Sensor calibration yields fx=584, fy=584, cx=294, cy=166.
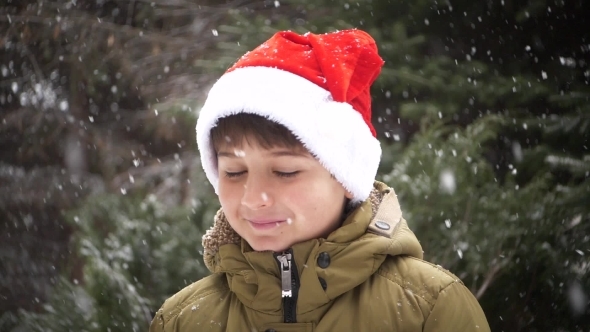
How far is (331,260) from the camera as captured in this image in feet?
6.00

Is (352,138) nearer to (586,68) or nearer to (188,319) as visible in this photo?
(188,319)

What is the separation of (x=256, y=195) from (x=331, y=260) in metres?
0.31

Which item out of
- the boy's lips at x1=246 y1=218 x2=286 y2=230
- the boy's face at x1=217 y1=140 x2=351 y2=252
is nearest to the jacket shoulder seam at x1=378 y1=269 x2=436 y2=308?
the boy's face at x1=217 y1=140 x2=351 y2=252

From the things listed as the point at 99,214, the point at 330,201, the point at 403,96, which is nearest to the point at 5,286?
the point at 99,214

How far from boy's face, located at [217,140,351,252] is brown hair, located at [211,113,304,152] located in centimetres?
2

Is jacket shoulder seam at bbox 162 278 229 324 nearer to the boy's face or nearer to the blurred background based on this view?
the boy's face

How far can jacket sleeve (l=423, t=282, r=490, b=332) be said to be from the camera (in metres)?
1.72

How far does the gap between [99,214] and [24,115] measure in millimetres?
3586

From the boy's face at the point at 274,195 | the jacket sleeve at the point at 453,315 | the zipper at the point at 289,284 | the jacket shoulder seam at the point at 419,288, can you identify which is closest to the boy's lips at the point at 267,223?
the boy's face at the point at 274,195

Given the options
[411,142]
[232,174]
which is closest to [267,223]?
[232,174]

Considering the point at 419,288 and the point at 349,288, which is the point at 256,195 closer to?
the point at 349,288

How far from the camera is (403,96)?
14.8ft

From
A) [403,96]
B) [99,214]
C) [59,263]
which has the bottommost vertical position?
[59,263]

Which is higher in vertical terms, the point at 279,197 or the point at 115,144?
the point at 279,197
